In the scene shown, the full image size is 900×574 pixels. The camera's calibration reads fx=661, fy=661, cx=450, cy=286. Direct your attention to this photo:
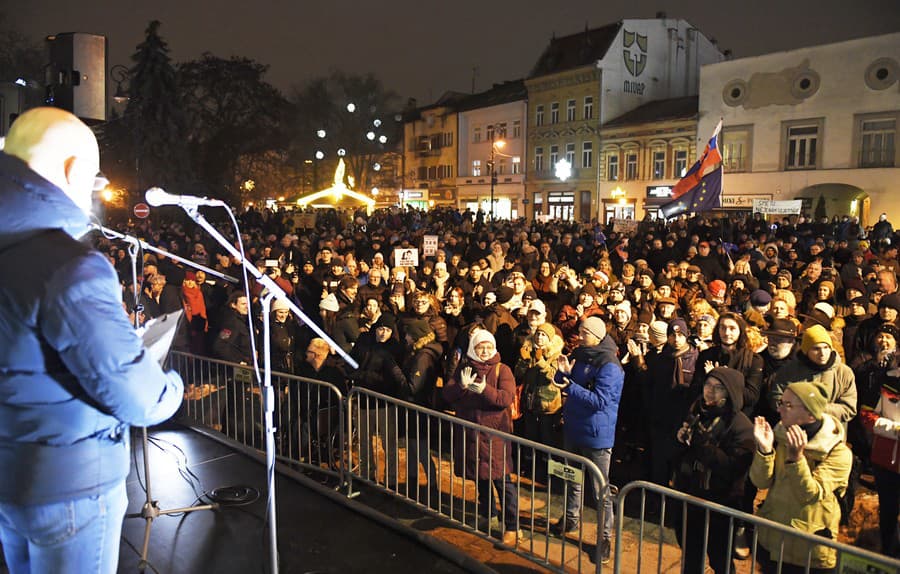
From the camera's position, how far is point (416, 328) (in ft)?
23.1

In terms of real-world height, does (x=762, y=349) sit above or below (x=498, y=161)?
below

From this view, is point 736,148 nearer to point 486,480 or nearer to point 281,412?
point 281,412

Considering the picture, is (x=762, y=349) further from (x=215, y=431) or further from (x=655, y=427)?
(x=215, y=431)

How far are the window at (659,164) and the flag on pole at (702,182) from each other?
76.7ft

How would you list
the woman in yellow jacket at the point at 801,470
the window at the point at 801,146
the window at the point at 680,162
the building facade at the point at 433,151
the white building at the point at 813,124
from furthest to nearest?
the building facade at the point at 433,151, the window at the point at 680,162, the window at the point at 801,146, the white building at the point at 813,124, the woman in yellow jacket at the point at 801,470

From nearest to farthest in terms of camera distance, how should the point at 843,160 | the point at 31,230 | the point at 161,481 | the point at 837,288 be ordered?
the point at 31,230 → the point at 161,481 → the point at 837,288 → the point at 843,160

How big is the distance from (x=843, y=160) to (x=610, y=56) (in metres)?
18.0

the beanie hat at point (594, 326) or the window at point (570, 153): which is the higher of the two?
the window at point (570, 153)

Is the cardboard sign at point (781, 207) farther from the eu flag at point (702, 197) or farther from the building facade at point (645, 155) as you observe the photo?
the building facade at point (645, 155)

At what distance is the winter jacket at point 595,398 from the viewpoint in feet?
17.1

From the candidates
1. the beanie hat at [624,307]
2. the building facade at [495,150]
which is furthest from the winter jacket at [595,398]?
the building facade at [495,150]

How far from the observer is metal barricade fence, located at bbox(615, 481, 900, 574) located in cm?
311

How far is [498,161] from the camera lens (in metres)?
53.4

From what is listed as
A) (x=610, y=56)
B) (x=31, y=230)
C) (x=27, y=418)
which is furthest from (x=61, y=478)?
(x=610, y=56)
